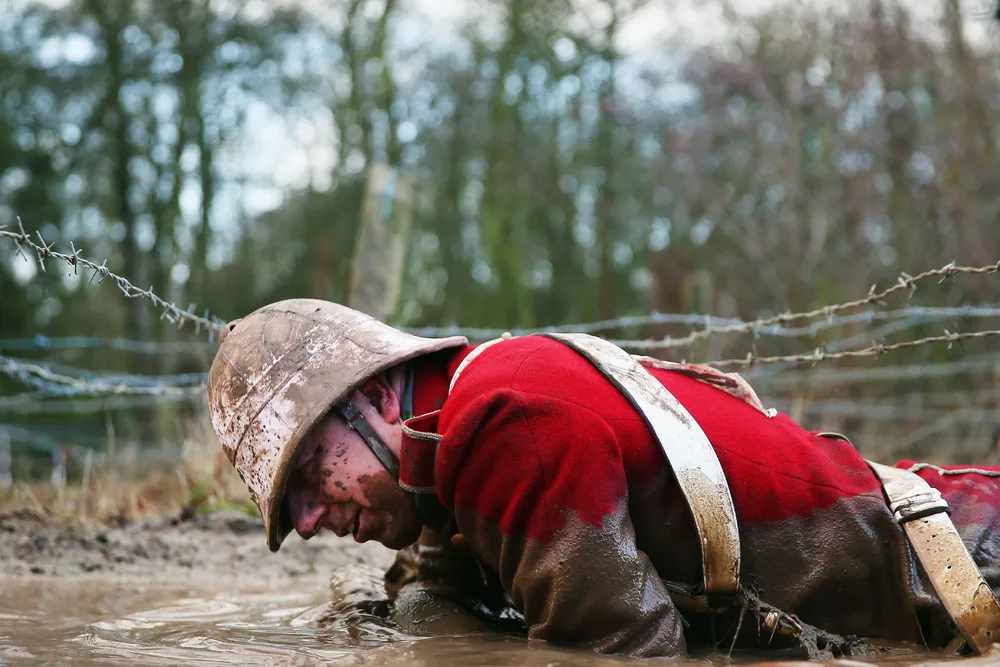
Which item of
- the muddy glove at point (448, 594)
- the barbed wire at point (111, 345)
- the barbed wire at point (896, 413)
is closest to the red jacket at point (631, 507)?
the muddy glove at point (448, 594)

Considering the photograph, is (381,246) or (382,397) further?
(381,246)

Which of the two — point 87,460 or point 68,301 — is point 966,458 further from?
point 68,301

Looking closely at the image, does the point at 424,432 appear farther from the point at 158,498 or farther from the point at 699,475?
the point at 158,498

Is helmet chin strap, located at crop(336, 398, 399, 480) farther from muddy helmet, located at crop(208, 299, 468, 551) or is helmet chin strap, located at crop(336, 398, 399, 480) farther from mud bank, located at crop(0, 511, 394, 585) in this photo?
mud bank, located at crop(0, 511, 394, 585)

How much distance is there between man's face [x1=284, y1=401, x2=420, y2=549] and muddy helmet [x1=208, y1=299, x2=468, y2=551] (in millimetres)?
75

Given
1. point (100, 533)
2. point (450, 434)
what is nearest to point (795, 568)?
point (450, 434)

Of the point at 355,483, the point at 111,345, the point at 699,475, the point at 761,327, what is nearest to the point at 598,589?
the point at 699,475

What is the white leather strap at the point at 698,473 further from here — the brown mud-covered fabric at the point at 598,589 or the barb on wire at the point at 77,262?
the barb on wire at the point at 77,262

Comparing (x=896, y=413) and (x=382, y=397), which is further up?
(x=382, y=397)

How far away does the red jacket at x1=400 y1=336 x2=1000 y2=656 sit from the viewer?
207 cm

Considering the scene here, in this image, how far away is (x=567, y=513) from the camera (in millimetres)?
2055

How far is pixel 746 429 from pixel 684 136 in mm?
13760

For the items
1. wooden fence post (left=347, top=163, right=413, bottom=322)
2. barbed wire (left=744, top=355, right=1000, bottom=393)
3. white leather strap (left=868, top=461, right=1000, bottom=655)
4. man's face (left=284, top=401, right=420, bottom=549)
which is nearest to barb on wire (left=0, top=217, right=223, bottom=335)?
man's face (left=284, top=401, right=420, bottom=549)

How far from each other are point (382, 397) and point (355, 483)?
229 mm
